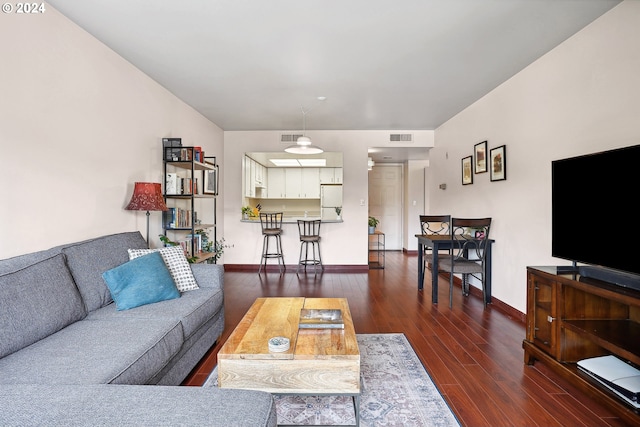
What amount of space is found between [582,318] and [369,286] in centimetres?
273

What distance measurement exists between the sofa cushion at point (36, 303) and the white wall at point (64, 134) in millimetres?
392

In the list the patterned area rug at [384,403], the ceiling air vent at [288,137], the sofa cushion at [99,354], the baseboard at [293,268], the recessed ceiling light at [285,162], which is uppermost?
the ceiling air vent at [288,137]

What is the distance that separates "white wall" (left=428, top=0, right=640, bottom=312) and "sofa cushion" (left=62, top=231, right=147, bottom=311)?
3217 millimetres

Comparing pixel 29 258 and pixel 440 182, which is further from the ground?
pixel 440 182

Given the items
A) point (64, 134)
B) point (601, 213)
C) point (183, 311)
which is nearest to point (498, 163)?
point (601, 213)

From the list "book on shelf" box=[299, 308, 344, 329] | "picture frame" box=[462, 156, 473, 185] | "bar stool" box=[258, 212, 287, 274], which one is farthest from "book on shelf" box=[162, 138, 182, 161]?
"picture frame" box=[462, 156, 473, 185]

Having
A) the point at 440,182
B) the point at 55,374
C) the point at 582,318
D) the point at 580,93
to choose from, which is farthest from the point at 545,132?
the point at 55,374

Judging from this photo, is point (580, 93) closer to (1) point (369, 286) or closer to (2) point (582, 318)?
(2) point (582, 318)

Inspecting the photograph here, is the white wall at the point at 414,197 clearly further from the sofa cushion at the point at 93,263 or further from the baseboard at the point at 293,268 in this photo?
the sofa cushion at the point at 93,263

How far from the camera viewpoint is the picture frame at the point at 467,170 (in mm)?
4277

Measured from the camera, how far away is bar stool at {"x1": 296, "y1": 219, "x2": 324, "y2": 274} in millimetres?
5332

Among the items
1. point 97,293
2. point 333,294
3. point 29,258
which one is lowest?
point 333,294

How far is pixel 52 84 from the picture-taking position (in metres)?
2.21

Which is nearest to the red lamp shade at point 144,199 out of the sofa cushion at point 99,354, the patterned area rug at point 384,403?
the sofa cushion at point 99,354
